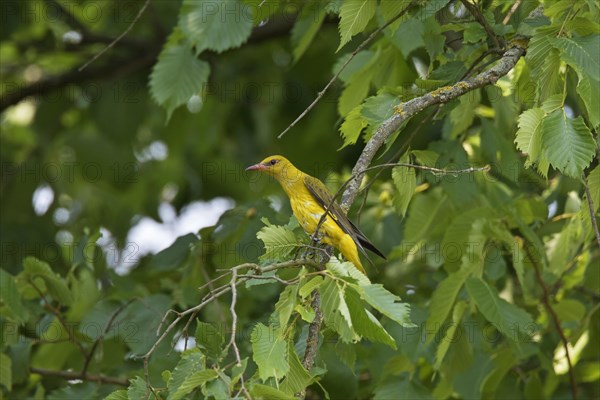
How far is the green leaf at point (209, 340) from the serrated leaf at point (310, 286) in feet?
1.43

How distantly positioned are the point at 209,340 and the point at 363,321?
641mm

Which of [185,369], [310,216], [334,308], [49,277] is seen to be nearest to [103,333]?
[49,277]

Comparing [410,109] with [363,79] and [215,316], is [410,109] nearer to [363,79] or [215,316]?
[363,79]

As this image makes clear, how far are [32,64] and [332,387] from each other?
691 cm

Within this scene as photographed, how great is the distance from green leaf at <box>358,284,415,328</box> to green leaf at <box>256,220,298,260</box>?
667mm

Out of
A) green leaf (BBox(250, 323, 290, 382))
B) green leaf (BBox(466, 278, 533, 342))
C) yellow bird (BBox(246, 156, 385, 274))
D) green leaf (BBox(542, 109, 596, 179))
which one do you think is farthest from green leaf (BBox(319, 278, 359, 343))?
green leaf (BBox(466, 278, 533, 342))

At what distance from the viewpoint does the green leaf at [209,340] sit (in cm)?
371

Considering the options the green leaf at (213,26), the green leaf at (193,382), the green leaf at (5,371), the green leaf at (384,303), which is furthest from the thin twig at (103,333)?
the green leaf at (384,303)

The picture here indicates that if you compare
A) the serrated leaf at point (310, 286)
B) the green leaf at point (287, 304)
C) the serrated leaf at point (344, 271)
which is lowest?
the green leaf at point (287, 304)

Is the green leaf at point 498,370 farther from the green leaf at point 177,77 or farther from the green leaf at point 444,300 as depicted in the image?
the green leaf at point 177,77

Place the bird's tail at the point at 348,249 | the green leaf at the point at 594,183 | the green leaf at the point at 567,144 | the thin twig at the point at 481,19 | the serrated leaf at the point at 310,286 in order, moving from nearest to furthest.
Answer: the serrated leaf at the point at 310,286 → the green leaf at the point at 567,144 → the green leaf at the point at 594,183 → the thin twig at the point at 481,19 → the bird's tail at the point at 348,249

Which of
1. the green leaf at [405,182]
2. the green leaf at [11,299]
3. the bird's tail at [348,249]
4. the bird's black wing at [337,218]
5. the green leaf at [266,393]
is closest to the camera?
the green leaf at [266,393]

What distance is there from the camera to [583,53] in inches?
155

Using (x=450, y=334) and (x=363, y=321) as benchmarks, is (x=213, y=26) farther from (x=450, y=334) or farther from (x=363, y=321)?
(x=363, y=321)
